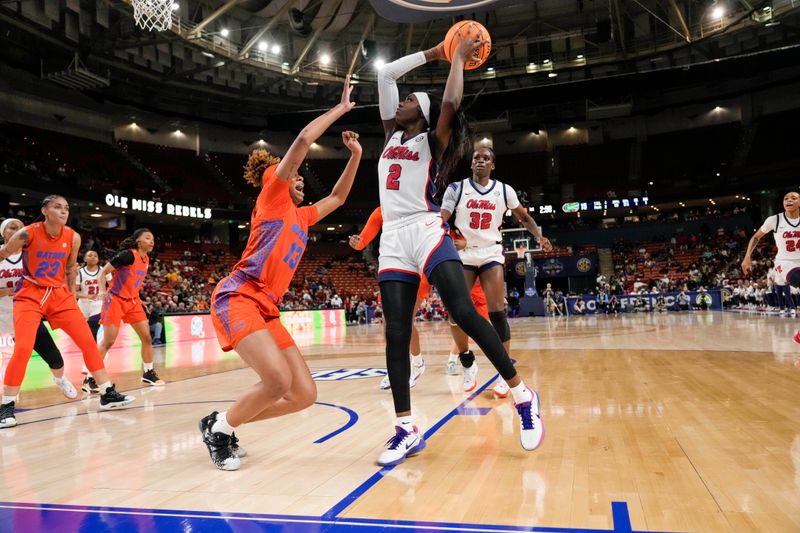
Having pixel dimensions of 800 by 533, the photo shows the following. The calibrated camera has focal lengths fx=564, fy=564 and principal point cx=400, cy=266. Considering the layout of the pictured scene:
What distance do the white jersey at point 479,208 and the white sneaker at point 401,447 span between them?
234 cm

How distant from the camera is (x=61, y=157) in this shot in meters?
25.7

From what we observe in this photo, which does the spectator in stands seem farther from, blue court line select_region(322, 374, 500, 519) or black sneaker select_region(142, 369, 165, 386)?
blue court line select_region(322, 374, 500, 519)

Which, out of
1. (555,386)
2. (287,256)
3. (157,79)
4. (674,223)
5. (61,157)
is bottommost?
(555,386)

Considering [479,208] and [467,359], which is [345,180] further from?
[467,359]

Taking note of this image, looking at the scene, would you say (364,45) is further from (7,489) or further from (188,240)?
(7,489)

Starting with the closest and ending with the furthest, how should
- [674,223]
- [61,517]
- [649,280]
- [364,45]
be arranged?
[61,517]
[364,45]
[649,280]
[674,223]

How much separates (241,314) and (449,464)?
1.35 metres


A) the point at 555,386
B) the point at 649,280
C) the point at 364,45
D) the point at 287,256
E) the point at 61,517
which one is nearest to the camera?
the point at 61,517

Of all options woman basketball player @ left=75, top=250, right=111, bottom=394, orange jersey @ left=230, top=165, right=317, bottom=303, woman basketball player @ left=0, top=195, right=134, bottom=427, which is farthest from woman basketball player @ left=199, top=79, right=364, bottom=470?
→ woman basketball player @ left=75, top=250, right=111, bottom=394

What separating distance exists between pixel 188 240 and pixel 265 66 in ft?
42.6

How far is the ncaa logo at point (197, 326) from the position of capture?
17.0 meters

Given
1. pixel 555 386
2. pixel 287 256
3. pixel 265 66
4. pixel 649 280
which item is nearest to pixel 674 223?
pixel 649 280

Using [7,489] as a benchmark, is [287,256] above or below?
above

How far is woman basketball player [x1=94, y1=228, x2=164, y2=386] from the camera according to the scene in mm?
6566
